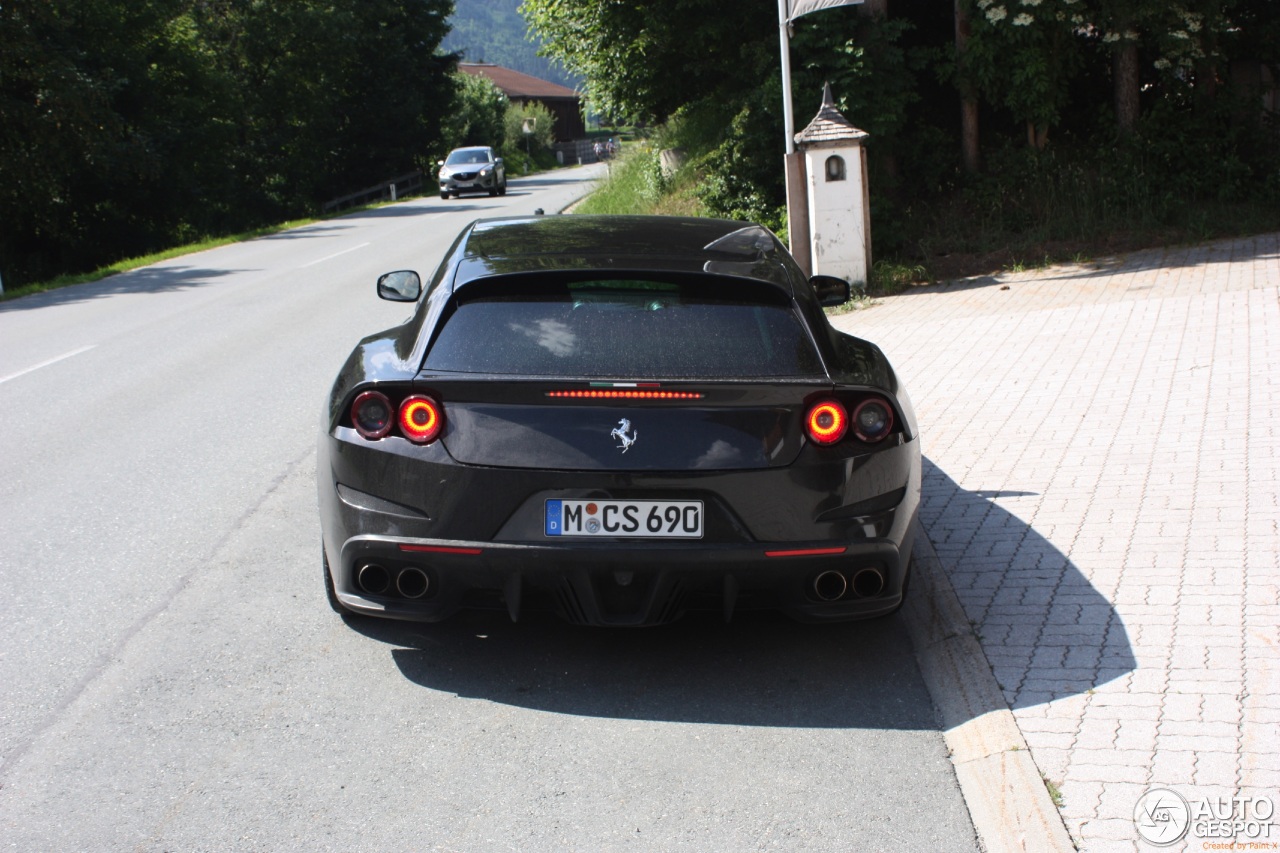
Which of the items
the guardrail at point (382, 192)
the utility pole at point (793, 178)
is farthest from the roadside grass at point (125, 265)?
the guardrail at point (382, 192)

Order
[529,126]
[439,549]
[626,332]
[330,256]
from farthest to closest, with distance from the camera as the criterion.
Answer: [529,126]
[330,256]
[626,332]
[439,549]

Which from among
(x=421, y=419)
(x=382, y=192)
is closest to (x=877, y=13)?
(x=421, y=419)

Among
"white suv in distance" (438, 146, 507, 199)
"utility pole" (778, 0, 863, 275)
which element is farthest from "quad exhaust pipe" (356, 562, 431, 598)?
"white suv in distance" (438, 146, 507, 199)

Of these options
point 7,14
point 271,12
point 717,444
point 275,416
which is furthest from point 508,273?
point 271,12

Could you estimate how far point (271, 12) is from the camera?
49.7 metres

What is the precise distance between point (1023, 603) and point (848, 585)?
3.16 ft

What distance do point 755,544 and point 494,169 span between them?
41167 millimetres

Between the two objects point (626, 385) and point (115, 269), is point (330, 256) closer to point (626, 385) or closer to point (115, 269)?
point (115, 269)

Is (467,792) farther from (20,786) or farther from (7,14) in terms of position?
(7,14)

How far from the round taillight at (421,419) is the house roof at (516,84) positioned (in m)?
114

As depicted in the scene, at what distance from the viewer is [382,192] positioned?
2269 inches

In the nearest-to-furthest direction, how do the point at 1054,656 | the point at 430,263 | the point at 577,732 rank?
the point at 577,732 < the point at 1054,656 < the point at 430,263

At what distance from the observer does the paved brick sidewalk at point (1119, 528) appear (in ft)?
12.0

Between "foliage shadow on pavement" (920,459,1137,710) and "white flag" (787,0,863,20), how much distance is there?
8042 millimetres
